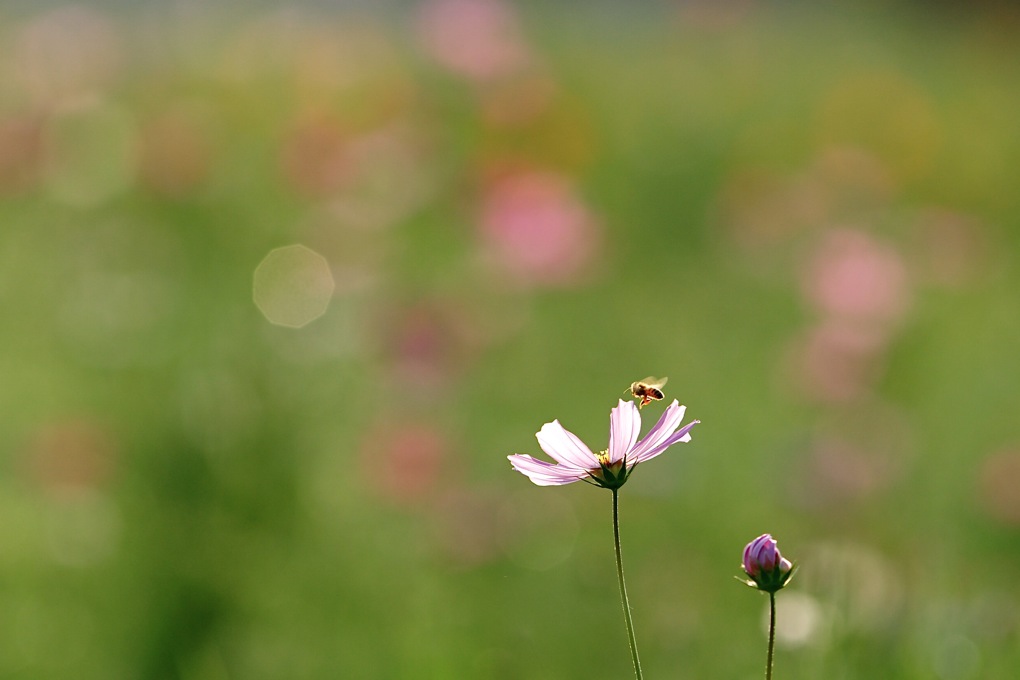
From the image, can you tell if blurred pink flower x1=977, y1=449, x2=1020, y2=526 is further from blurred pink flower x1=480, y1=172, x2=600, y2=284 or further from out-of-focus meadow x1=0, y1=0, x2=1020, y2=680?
blurred pink flower x1=480, y1=172, x2=600, y2=284

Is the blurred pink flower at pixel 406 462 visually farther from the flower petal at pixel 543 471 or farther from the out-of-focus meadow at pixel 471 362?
the flower petal at pixel 543 471

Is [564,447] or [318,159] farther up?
[318,159]

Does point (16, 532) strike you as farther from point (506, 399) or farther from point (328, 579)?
point (506, 399)

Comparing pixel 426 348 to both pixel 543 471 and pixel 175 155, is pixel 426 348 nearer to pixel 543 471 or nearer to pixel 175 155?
pixel 175 155

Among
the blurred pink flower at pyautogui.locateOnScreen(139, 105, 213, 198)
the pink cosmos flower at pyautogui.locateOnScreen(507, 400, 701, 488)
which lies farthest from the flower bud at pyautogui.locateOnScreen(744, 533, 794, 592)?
the blurred pink flower at pyautogui.locateOnScreen(139, 105, 213, 198)

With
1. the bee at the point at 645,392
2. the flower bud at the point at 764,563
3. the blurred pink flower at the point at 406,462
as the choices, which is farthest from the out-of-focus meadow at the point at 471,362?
the flower bud at the point at 764,563

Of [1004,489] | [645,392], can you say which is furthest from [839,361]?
[645,392]

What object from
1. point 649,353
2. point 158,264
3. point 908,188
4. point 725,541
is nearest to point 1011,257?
point 908,188
